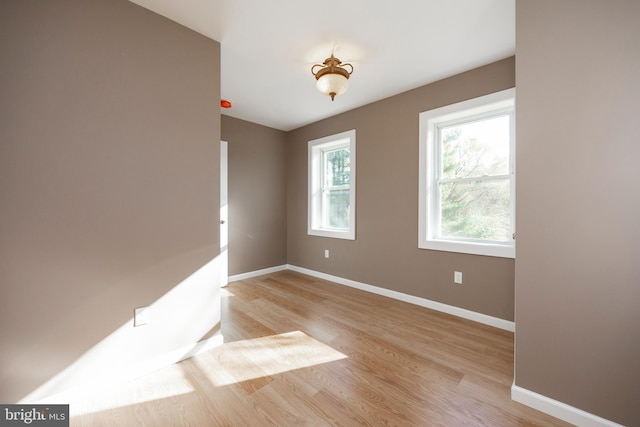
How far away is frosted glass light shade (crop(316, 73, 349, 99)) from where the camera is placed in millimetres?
2193

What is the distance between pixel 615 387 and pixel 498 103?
2.26 meters

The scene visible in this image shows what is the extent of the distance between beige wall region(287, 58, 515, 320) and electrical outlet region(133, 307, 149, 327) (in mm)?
2576

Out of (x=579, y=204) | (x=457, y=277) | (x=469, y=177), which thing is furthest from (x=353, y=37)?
(x=457, y=277)

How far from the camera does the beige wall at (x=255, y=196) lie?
157 inches

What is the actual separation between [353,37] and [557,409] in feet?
9.16

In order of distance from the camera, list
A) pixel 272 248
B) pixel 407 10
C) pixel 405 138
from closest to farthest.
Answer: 1. pixel 407 10
2. pixel 405 138
3. pixel 272 248

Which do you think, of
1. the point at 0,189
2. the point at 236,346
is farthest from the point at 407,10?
the point at 236,346

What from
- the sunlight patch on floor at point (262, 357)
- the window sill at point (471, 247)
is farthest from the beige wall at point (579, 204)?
the sunlight patch on floor at point (262, 357)

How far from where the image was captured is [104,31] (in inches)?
63.8

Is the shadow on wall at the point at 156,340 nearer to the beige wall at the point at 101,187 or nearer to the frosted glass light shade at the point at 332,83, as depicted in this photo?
the beige wall at the point at 101,187

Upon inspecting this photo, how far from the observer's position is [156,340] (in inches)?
72.2

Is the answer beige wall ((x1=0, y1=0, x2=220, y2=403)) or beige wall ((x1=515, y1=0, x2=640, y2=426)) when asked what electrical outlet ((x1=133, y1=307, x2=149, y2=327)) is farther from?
beige wall ((x1=515, y1=0, x2=640, y2=426))

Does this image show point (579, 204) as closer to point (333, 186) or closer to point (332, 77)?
point (332, 77)

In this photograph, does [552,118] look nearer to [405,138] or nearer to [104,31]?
[405,138]
